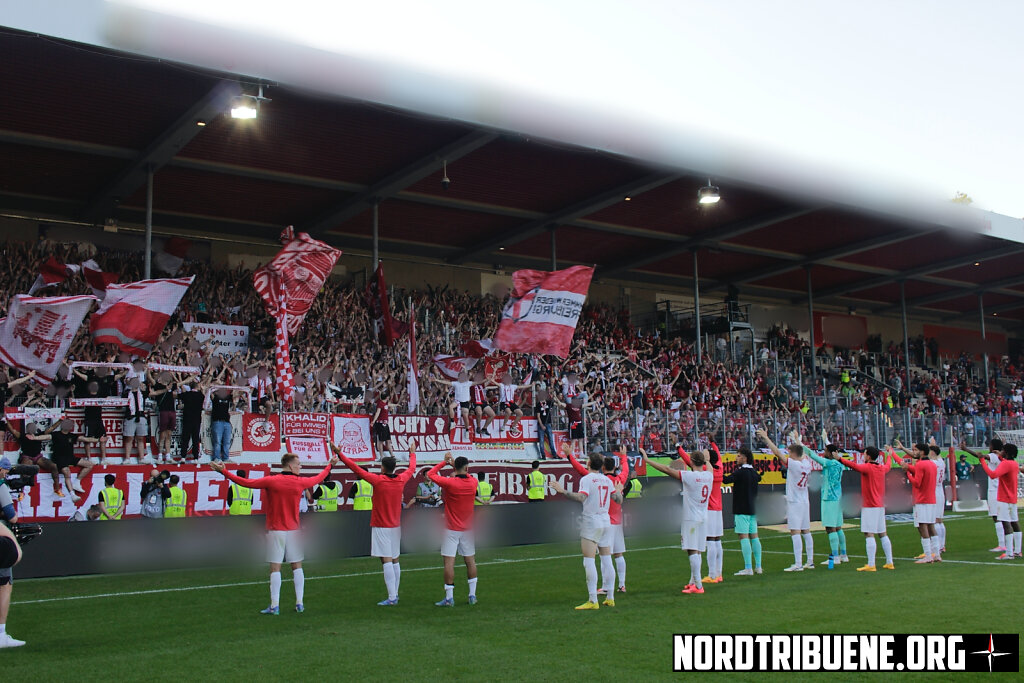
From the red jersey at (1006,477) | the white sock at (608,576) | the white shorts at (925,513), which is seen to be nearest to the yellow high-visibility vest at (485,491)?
the white shorts at (925,513)

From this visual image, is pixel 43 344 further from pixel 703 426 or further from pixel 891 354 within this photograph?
pixel 891 354

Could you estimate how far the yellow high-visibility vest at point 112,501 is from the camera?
60.8 ft

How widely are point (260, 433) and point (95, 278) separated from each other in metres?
6.28

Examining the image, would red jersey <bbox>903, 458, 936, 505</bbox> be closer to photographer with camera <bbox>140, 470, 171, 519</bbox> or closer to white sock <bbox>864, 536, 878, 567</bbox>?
white sock <bbox>864, 536, 878, 567</bbox>

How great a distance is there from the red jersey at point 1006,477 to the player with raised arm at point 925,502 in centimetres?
107

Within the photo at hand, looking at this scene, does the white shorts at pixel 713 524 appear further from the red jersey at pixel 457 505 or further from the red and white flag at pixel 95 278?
the red and white flag at pixel 95 278

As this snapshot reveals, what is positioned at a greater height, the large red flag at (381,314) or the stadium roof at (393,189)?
the stadium roof at (393,189)

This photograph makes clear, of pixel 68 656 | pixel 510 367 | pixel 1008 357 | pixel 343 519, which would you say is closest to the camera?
pixel 68 656

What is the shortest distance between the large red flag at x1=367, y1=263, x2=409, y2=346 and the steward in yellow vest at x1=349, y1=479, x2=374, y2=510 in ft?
20.7

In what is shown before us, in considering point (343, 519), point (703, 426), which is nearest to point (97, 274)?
point (343, 519)

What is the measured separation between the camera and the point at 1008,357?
53375 mm

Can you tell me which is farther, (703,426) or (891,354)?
(891,354)

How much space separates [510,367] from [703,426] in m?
6.44

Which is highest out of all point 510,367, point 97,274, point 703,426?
point 97,274
